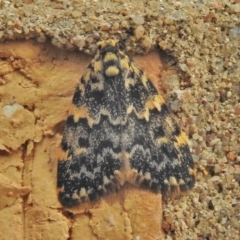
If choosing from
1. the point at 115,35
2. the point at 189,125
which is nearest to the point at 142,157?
the point at 189,125

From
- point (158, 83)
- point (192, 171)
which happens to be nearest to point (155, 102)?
point (158, 83)

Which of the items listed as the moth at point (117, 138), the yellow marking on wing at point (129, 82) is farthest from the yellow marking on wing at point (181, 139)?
the yellow marking on wing at point (129, 82)

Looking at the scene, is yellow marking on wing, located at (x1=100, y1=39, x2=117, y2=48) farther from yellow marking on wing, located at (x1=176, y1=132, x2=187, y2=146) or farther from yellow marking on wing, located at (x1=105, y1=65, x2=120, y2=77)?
yellow marking on wing, located at (x1=176, y1=132, x2=187, y2=146)

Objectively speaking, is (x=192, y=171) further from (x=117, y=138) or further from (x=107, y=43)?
(x=107, y=43)

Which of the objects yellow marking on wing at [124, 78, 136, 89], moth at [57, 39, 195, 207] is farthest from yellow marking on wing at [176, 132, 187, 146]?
yellow marking on wing at [124, 78, 136, 89]

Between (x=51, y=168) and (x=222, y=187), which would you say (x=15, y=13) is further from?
(x=222, y=187)

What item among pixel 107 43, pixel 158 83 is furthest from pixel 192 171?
pixel 107 43

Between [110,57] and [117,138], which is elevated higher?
[110,57]
